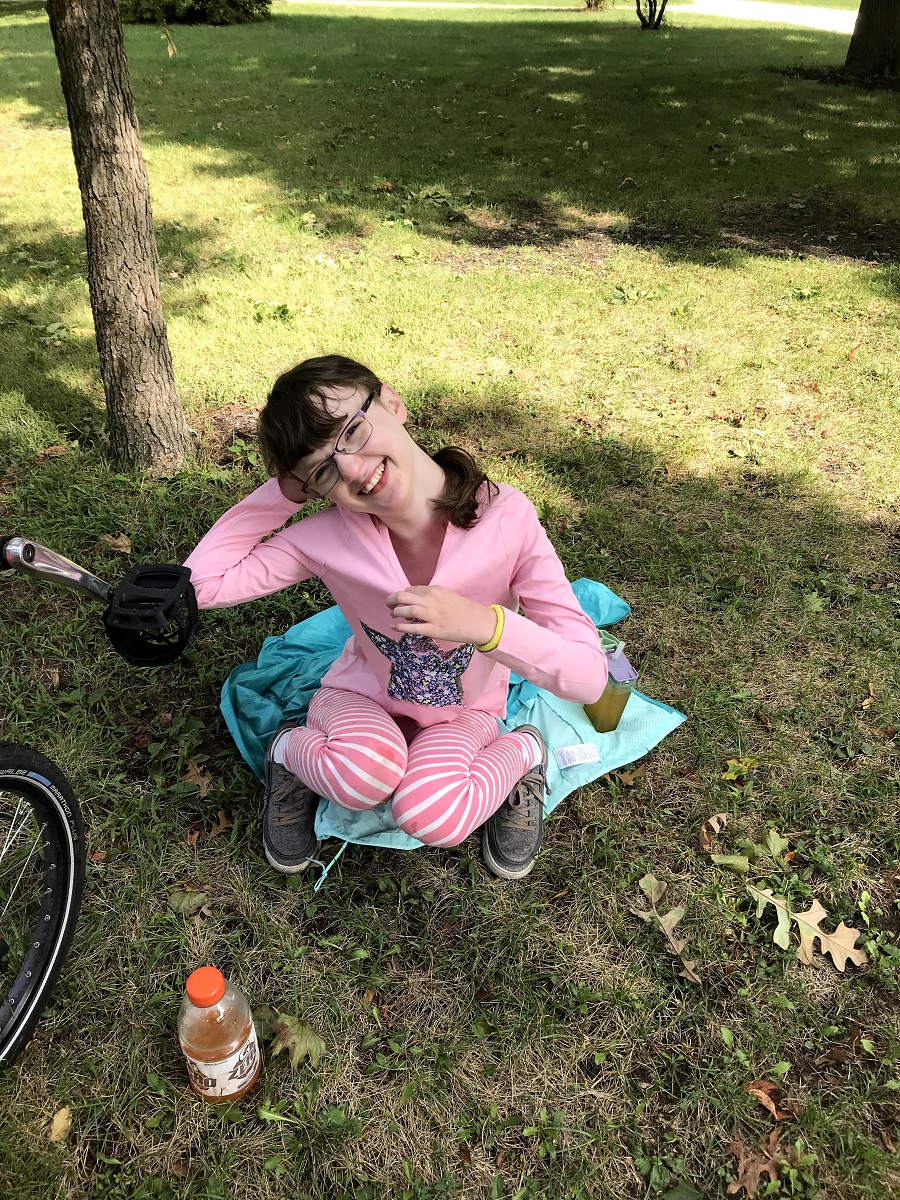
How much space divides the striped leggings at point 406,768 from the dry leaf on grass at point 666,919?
1.83 feet

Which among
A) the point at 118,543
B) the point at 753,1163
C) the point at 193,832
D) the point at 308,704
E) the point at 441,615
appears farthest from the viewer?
the point at 118,543

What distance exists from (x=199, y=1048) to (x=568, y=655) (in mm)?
1330

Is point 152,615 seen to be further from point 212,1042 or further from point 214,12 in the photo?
point 214,12

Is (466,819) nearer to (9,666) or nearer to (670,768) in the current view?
(670,768)

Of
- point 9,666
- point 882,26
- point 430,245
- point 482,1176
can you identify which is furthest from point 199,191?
point 882,26

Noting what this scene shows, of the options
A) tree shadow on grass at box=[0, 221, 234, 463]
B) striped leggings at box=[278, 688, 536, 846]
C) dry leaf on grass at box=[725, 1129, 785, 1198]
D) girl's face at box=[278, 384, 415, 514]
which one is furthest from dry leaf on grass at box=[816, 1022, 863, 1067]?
tree shadow on grass at box=[0, 221, 234, 463]

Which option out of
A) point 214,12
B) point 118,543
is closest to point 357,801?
point 118,543

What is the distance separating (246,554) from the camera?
2293 mm

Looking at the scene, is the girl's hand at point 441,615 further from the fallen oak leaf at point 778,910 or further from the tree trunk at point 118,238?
the tree trunk at point 118,238

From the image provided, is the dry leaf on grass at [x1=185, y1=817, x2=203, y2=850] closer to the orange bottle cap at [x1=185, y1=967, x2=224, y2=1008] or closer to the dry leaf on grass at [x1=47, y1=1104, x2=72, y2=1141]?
the dry leaf on grass at [x1=47, y1=1104, x2=72, y2=1141]

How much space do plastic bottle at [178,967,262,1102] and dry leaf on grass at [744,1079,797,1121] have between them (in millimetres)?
1294

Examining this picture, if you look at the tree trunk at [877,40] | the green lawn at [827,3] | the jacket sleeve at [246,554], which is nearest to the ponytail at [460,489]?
the jacket sleeve at [246,554]

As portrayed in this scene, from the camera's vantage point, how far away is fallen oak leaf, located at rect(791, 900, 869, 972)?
2330 mm

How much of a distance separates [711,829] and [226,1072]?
1.67 meters
